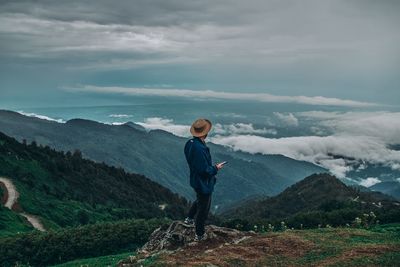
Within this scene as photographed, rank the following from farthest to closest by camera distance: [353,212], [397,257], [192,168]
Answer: [353,212] < [192,168] < [397,257]

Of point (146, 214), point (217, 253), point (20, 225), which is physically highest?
point (217, 253)

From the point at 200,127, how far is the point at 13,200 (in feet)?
177

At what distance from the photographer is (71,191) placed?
101 m

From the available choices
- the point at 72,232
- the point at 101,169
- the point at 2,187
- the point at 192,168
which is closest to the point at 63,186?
the point at 2,187

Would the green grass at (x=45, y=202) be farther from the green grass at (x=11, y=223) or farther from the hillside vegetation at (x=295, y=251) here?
the hillside vegetation at (x=295, y=251)

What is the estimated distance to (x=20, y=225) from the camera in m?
52.0

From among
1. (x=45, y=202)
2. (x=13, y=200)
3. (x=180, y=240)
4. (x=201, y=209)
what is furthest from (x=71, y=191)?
(x=201, y=209)

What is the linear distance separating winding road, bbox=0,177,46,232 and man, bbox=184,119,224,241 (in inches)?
1627

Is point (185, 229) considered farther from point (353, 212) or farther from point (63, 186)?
point (63, 186)

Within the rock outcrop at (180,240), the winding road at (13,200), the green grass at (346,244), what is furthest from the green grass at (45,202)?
the green grass at (346,244)

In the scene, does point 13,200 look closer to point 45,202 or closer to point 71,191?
point 45,202

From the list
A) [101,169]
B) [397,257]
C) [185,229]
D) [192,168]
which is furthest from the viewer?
[101,169]

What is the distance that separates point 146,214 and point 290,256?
8286 cm

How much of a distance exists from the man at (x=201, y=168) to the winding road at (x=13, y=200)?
41.3m
